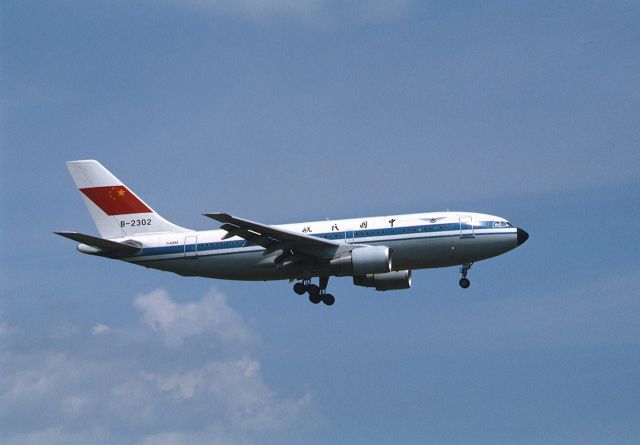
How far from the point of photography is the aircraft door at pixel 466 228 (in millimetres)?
52125

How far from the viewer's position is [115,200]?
197 ft

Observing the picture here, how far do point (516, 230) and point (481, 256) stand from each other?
222 centimetres

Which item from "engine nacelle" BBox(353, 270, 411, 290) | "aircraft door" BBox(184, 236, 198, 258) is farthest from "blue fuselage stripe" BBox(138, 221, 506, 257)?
"engine nacelle" BBox(353, 270, 411, 290)

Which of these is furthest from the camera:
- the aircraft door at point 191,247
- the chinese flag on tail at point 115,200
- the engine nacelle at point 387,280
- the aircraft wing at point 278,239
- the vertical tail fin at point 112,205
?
the chinese flag on tail at point 115,200

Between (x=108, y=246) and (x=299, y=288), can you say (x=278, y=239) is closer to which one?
(x=299, y=288)

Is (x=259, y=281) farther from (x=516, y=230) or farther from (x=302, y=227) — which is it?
(x=516, y=230)

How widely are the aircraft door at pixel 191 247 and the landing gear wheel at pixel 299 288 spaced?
537 cm

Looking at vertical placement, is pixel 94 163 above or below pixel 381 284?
above

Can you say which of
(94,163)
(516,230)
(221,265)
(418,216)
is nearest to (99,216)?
(94,163)

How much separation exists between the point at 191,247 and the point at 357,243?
8.73 m

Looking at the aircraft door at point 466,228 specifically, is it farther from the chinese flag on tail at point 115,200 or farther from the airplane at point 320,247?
the chinese flag on tail at point 115,200

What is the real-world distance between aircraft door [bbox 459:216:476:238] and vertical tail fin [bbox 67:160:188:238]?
1513 cm

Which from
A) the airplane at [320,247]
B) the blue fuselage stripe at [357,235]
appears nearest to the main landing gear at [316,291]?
the airplane at [320,247]

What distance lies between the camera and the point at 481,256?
52594 mm
